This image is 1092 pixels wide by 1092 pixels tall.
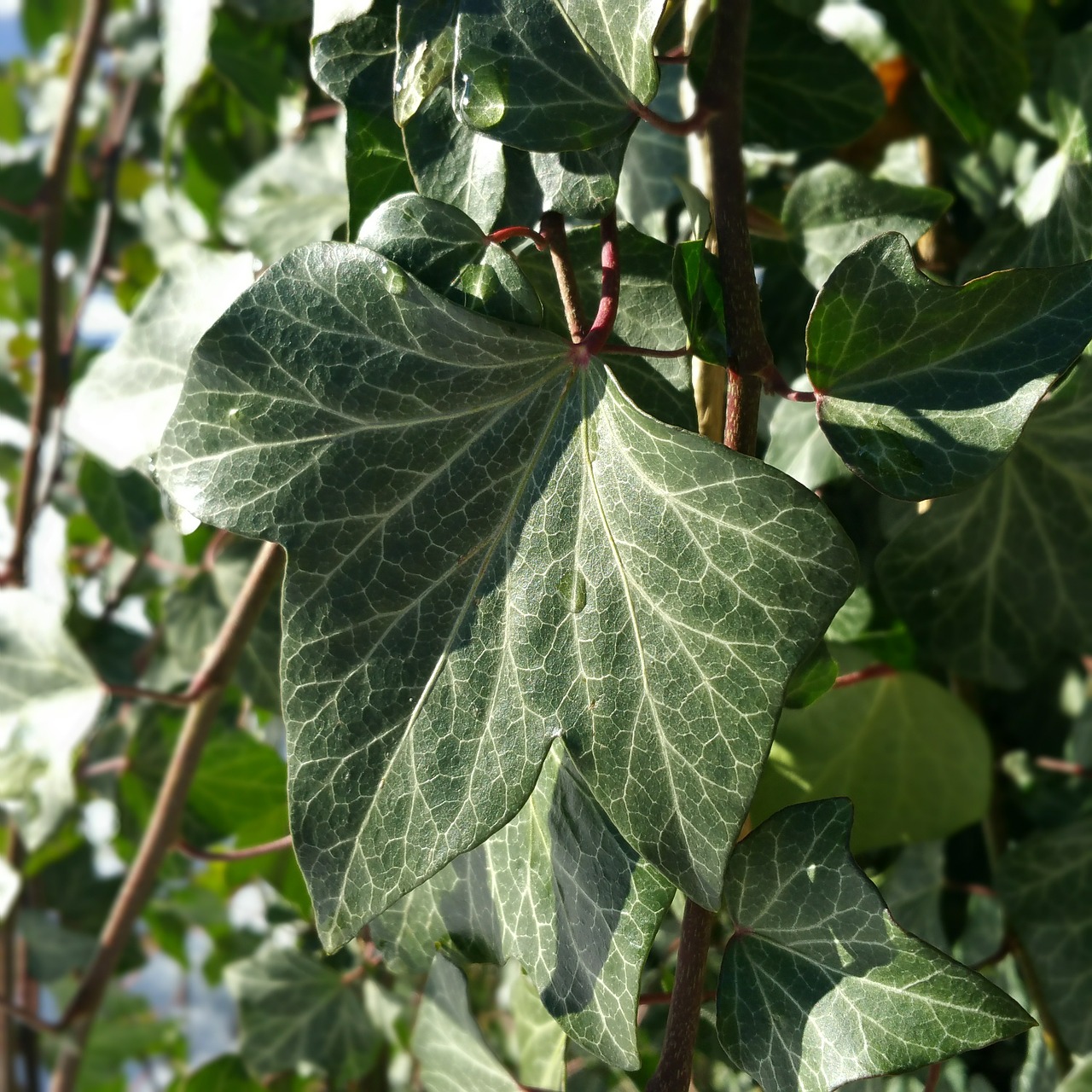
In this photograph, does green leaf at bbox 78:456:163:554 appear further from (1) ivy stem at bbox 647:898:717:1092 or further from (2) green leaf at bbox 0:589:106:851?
(1) ivy stem at bbox 647:898:717:1092

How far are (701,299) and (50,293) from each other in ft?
2.52

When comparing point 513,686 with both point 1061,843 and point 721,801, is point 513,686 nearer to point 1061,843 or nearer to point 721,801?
point 721,801

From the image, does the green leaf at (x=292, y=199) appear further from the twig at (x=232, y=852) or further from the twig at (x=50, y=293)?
the twig at (x=232, y=852)

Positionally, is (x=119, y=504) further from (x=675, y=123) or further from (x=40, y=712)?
(x=675, y=123)

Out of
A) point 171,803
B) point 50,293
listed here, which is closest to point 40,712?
point 171,803

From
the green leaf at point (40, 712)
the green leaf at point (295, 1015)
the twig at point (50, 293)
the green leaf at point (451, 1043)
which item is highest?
the twig at point (50, 293)

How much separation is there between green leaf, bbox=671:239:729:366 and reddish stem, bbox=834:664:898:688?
0.64 ft

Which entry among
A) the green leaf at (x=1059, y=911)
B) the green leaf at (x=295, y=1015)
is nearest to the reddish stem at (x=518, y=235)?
the green leaf at (x=1059, y=911)

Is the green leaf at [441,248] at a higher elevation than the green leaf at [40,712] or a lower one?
higher

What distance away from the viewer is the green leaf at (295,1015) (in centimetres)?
77

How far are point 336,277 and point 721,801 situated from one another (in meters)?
0.20

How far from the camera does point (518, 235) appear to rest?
1.28 ft

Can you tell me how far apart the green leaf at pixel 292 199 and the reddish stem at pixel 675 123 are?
0.93 ft

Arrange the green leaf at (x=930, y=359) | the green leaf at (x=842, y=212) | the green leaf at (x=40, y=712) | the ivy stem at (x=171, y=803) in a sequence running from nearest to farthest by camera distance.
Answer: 1. the green leaf at (x=930, y=359)
2. the green leaf at (x=842, y=212)
3. the ivy stem at (x=171, y=803)
4. the green leaf at (x=40, y=712)
